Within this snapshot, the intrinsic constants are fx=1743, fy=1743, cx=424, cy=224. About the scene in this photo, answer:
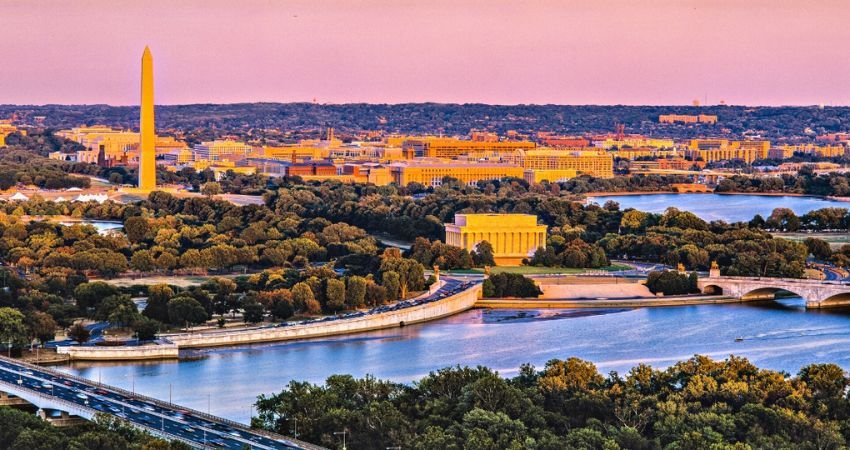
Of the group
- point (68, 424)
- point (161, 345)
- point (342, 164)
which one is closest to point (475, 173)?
point (342, 164)

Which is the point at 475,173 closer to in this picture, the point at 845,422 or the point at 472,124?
the point at 845,422

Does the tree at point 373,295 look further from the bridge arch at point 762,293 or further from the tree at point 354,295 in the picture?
the bridge arch at point 762,293

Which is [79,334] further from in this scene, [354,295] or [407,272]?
[407,272]

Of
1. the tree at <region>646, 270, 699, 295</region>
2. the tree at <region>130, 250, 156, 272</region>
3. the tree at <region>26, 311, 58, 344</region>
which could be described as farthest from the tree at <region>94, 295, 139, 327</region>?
the tree at <region>646, 270, 699, 295</region>

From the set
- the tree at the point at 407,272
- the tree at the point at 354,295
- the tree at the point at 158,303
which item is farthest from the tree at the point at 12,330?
the tree at the point at 407,272

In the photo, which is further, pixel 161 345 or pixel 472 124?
pixel 472 124

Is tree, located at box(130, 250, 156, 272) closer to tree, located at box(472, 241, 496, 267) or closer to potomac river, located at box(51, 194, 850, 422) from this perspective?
tree, located at box(472, 241, 496, 267)
